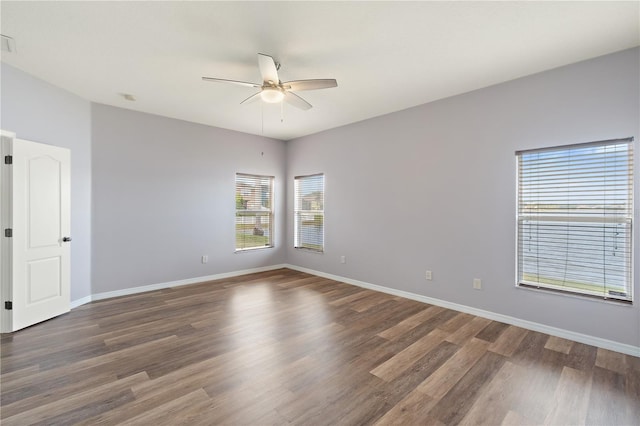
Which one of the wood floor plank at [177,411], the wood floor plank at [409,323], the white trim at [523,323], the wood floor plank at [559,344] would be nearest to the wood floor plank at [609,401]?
the wood floor plank at [559,344]

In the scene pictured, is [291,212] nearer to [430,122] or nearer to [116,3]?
[430,122]

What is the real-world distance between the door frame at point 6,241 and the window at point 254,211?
10.3 feet

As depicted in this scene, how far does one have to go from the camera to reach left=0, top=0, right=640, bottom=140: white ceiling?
216cm

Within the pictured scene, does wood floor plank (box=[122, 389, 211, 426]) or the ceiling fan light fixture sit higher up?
the ceiling fan light fixture

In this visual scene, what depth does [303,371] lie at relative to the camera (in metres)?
2.37

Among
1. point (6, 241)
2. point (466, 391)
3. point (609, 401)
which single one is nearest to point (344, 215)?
point (466, 391)

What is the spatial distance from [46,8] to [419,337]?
14.3 ft

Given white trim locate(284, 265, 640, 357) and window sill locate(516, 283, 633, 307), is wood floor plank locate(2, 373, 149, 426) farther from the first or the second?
window sill locate(516, 283, 633, 307)

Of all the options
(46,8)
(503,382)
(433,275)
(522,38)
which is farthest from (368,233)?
(46,8)

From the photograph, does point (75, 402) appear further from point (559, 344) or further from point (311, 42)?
point (559, 344)

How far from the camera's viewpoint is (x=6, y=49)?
2.69 m

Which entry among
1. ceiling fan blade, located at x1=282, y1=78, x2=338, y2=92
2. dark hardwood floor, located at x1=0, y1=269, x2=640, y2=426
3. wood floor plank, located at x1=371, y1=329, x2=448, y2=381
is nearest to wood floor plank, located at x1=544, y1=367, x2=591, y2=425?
dark hardwood floor, located at x1=0, y1=269, x2=640, y2=426

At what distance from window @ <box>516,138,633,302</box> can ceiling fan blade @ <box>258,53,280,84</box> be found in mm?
2933

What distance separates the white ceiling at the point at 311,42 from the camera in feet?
7.09
